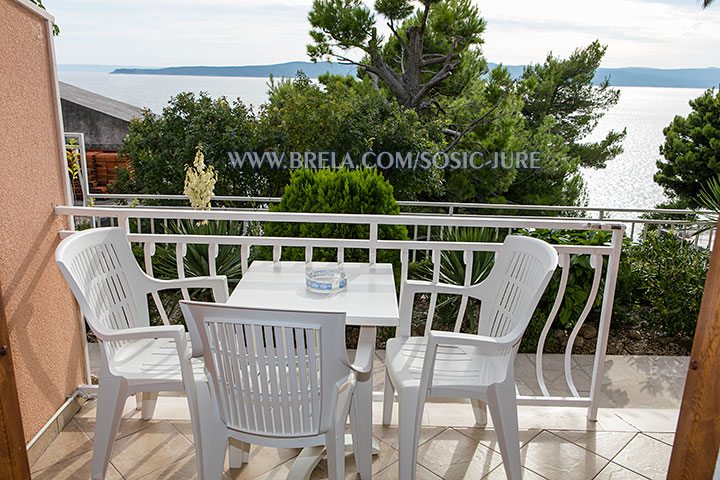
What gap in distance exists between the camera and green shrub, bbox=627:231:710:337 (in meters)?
4.17

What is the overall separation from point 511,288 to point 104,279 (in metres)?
1.52

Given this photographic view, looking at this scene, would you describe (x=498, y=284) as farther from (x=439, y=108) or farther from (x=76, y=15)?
(x=76, y=15)

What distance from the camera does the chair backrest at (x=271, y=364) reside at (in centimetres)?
127

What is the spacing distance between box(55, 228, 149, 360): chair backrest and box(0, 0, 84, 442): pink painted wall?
317 millimetres

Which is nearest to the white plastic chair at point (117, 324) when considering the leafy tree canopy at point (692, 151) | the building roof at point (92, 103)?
the building roof at point (92, 103)

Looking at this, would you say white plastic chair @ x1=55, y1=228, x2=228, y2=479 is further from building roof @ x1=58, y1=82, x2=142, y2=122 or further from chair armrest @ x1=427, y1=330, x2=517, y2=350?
building roof @ x1=58, y1=82, x2=142, y2=122

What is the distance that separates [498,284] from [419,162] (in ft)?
19.5

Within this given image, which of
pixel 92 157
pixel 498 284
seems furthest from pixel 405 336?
pixel 92 157

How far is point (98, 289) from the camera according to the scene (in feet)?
5.90

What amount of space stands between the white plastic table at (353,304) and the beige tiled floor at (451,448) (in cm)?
16

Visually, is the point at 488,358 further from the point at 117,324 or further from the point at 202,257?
the point at 202,257

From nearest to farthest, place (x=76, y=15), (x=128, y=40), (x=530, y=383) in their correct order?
1. (x=530, y=383)
2. (x=76, y=15)
3. (x=128, y=40)

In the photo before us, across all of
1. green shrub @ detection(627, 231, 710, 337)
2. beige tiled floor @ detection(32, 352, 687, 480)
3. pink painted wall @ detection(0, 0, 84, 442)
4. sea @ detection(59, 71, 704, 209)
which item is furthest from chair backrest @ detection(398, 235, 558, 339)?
sea @ detection(59, 71, 704, 209)

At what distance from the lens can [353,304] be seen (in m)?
1.75
